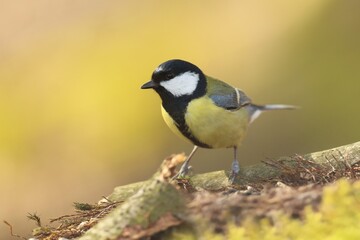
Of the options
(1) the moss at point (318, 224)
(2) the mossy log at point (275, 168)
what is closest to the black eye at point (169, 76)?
(2) the mossy log at point (275, 168)

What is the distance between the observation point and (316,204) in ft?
3.57

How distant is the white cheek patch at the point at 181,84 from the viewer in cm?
301

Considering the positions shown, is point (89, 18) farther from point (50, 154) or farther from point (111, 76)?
point (50, 154)

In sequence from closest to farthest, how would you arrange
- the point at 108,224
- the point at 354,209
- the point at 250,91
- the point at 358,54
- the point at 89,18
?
the point at 354,209 → the point at 108,224 → the point at 358,54 → the point at 250,91 → the point at 89,18

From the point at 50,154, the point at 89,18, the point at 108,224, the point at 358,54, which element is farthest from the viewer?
the point at 89,18

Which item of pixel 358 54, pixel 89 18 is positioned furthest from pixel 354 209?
pixel 89 18

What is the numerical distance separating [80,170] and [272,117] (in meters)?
1.46

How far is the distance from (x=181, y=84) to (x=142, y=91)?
83.6 inches

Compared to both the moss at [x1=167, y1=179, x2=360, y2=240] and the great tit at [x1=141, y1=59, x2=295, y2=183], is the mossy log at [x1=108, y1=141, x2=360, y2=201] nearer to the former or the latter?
the great tit at [x1=141, y1=59, x2=295, y2=183]

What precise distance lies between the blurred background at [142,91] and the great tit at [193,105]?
4.42ft

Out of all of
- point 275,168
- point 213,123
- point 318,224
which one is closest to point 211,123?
point 213,123

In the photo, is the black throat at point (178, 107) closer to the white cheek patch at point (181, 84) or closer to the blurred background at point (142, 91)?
the white cheek patch at point (181, 84)

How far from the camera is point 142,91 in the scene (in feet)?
16.9

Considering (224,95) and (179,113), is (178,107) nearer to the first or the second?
(179,113)
